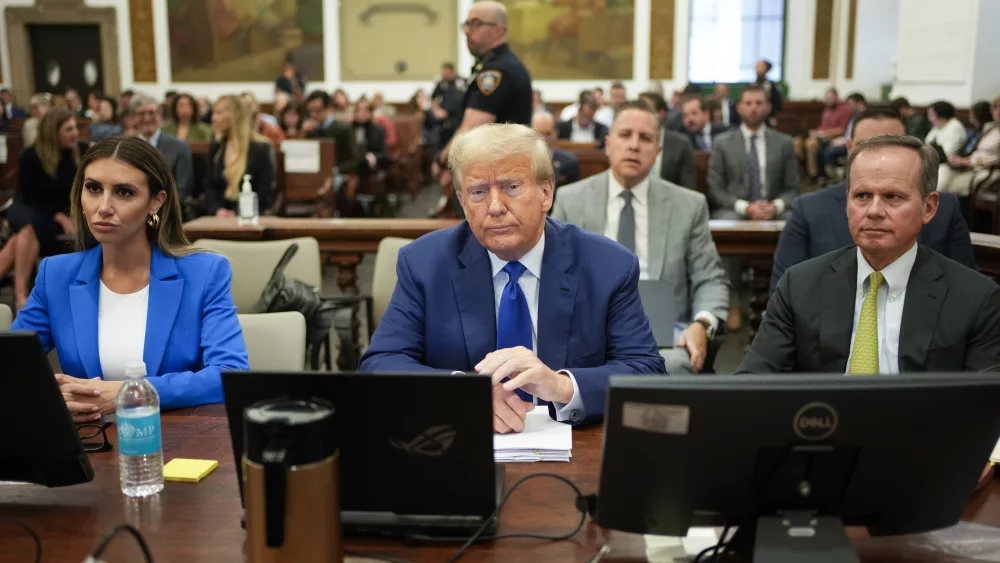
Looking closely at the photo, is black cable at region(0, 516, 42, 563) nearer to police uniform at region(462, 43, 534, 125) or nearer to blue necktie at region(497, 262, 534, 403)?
blue necktie at region(497, 262, 534, 403)

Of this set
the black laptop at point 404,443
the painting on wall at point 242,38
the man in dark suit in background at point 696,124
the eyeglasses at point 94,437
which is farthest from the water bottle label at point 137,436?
the painting on wall at point 242,38

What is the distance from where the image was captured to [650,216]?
365 centimetres

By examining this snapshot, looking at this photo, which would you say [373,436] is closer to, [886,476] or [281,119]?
[886,476]

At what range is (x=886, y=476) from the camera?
1305mm

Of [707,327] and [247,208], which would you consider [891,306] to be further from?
[247,208]

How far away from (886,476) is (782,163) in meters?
4.76

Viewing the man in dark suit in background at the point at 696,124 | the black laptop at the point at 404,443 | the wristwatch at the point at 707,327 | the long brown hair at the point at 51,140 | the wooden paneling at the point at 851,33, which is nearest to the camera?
the black laptop at the point at 404,443

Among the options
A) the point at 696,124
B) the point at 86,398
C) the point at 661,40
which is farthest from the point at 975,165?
the point at 661,40

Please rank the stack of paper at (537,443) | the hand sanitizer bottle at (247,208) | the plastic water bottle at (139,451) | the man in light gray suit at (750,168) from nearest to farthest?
the plastic water bottle at (139,451) < the stack of paper at (537,443) < the hand sanitizer bottle at (247,208) < the man in light gray suit at (750,168)

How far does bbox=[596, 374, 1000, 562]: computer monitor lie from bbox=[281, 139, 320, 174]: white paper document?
6.42 meters

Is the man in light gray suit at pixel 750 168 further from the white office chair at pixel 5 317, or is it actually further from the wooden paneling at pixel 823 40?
the wooden paneling at pixel 823 40

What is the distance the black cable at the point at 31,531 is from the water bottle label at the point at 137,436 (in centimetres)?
20

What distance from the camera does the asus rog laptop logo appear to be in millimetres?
1390

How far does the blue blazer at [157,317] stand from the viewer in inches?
91.4
